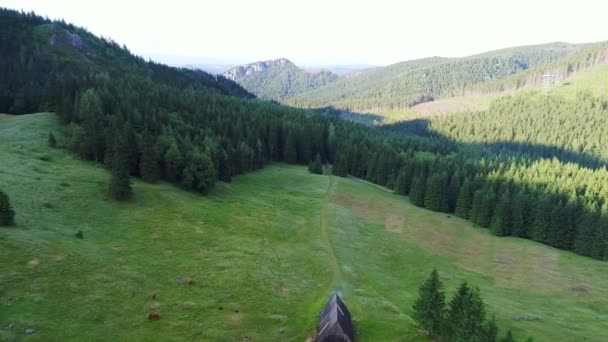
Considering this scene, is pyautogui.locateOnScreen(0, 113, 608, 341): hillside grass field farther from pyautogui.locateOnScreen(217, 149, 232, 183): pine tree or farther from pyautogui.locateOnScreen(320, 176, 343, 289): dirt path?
pyautogui.locateOnScreen(217, 149, 232, 183): pine tree

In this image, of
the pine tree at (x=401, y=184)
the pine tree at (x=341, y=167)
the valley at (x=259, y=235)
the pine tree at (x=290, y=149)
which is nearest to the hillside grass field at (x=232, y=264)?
the valley at (x=259, y=235)

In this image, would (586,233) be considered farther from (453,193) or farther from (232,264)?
(232,264)

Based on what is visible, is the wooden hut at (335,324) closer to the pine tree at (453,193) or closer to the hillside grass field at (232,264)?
the hillside grass field at (232,264)

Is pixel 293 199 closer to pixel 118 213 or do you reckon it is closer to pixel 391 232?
pixel 391 232

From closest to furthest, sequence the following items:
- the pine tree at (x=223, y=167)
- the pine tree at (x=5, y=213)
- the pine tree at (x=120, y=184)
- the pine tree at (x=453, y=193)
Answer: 1. the pine tree at (x=5, y=213)
2. the pine tree at (x=120, y=184)
3. the pine tree at (x=223, y=167)
4. the pine tree at (x=453, y=193)

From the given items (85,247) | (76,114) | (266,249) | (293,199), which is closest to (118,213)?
(85,247)

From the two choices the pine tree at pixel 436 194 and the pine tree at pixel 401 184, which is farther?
the pine tree at pixel 401 184
